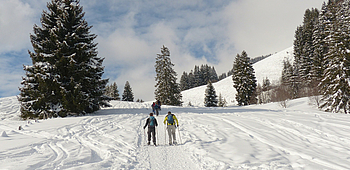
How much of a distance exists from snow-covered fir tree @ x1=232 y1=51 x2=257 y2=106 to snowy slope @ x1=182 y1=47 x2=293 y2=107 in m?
21.8

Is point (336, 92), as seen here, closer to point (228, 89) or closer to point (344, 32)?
point (344, 32)

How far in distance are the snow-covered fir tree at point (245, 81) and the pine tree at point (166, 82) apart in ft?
44.4

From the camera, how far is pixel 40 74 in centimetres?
1802

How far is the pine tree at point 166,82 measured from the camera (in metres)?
40.3

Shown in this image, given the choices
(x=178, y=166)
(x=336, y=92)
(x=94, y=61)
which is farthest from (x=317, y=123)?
(x=94, y=61)

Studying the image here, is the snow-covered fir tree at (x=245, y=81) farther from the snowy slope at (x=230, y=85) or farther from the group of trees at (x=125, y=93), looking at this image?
the group of trees at (x=125, y=93)

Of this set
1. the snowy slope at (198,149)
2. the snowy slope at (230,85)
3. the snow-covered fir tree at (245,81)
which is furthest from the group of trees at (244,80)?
the snowy slope at (198,149)

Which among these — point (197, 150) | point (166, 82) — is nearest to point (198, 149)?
point (197, 150)

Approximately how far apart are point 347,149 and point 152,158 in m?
7.87

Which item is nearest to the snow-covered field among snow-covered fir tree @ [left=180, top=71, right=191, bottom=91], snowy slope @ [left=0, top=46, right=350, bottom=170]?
snowy slope @ [left=0, top=46, right=350, bottom=170]

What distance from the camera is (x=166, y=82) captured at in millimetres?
40438

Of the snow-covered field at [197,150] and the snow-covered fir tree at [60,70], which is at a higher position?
the snow-covered fir tree at [60,70]

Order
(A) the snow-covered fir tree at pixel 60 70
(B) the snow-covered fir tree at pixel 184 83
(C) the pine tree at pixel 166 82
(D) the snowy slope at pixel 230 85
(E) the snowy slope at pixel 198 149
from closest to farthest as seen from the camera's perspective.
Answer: (E) the snowy slope at pixel 198 149
(A) the snow-covered fir tree at pixel 60 70
(C) the pine tree at pixel 166 82
(D) the snowy slope at pixel 230 85
(B) the snow-covered fir tree at pixel 184 83

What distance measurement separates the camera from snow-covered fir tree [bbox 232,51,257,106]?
134 ft
